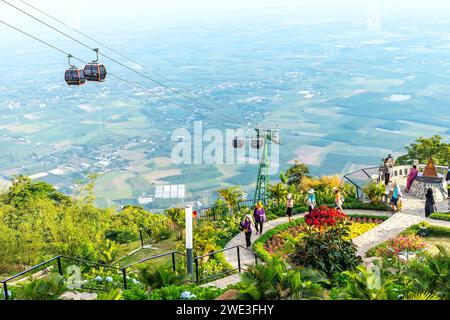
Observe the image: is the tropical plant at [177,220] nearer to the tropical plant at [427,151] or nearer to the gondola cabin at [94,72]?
the gondola cabin at [94,72]

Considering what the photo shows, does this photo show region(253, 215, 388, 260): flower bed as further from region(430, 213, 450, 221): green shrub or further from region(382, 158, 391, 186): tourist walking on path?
region(382, 158, 391, 186): tourist walking on path

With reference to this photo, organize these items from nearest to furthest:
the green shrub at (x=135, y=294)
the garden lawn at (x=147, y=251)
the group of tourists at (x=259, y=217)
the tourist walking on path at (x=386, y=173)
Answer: the green shrub at (x=135, y=294), the group of tourists at (x=259, y=217), the garden lawn at (x=147, y=251), the tourist walking on path at (x=386, y=173)

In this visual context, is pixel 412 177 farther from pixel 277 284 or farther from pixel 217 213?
pixel 277 284

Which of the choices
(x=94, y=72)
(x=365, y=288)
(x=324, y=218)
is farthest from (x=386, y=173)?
(x=365, y=288)

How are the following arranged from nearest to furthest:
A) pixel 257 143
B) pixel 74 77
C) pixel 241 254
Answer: pixel 241 254 → pixel 74 77 → pixel 257 143

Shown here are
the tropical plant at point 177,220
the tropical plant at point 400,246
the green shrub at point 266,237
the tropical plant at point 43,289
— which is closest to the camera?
the tropical plant at point 43,289

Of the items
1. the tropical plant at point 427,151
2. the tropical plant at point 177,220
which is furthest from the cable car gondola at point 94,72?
the tropical plant at point 427,151
